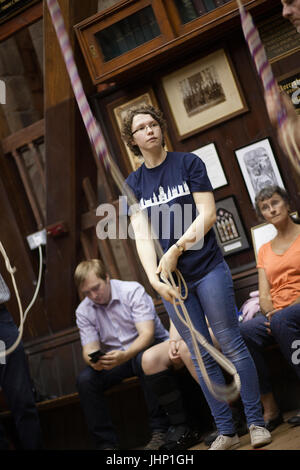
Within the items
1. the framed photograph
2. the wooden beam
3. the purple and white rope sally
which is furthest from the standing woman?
the wooden beam

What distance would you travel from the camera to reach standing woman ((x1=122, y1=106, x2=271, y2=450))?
2.60 meters

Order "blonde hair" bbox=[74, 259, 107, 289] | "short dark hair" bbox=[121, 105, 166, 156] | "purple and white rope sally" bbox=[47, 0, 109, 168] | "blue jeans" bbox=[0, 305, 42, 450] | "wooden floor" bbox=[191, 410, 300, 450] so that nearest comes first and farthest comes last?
"purple and white rope sally" bbox=[47, 0, 109, 168], "wooden floor" bbox=[191, 410, 300, 450], "short dark hair" bbox=[121, 105, 166, 156], "blue jeans" bbox=[0, 305, 42, 450], "blonde hair" bbox=[74, 259, 107, 289]

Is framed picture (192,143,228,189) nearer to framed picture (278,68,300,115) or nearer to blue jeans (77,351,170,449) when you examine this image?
framed picture (278,68,300,115)

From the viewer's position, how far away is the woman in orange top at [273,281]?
3.12 metres

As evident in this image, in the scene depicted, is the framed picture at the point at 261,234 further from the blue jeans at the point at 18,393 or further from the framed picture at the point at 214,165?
the blue jeans at the point at 18,393

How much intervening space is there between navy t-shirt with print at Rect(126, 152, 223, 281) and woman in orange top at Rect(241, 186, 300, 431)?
60cm

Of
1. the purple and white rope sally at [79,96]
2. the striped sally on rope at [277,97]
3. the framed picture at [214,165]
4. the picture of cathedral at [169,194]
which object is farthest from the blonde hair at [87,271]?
the striped sally on rope at [277,97]

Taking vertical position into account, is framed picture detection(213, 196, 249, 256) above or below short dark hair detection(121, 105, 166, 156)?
below

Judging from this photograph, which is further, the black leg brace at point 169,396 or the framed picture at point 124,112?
the framed picture at point 124,112

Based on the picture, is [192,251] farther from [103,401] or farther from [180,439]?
[103,401]

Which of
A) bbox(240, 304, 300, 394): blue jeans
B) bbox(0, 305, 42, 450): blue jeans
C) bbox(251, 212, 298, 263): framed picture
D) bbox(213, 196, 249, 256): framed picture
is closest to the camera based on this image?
bbox(240, 304, 300, 394): blue jeans

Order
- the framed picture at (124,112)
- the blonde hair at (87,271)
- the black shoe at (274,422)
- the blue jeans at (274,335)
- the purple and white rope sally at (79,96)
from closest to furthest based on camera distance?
the purple and white rope sally at (79,96)
the blue jeans at (274,335)
the black shoe at (274,422)
the blonde hair at (87,271)
the framed picture at (124,112)

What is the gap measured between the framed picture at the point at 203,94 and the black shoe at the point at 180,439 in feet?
5.73

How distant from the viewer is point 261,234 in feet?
12.3
